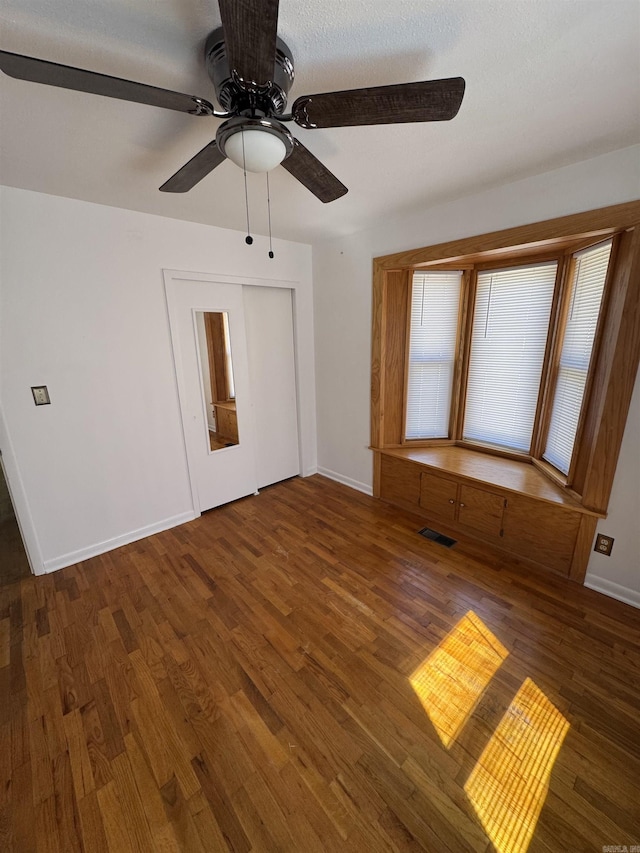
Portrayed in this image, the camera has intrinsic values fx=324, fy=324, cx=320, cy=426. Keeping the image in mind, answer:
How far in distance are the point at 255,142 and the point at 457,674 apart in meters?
2.43

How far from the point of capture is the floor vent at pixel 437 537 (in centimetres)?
262

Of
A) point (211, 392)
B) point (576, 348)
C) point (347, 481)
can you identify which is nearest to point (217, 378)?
point (211, 392)

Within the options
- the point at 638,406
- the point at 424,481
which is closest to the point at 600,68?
the point at 638,406

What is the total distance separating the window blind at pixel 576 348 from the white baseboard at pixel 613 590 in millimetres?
710

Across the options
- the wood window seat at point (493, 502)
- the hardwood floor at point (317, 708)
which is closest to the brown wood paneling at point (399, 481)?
the wood window seat at point (493, 502)

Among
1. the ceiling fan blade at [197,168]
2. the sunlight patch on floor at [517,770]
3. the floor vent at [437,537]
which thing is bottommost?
the sunlight patch on floor at [517,770]

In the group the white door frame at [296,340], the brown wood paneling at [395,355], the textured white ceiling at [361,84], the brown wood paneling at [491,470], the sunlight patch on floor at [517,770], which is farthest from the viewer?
the brown wood paneling at [395,355]

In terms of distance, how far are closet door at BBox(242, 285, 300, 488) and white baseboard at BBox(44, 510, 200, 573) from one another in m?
0.92

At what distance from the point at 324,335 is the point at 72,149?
235cm

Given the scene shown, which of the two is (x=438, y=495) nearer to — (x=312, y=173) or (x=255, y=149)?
(x=312, y=173)

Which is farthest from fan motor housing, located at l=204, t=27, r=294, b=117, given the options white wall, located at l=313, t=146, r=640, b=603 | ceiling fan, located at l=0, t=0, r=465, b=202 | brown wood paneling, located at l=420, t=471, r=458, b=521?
brown wood paneling, located at l=420, t=471, r=458, b=521

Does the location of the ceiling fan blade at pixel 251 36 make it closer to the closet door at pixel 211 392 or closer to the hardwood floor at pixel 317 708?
the closet door at pixel 211 392

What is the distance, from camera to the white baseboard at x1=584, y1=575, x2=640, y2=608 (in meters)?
1.96

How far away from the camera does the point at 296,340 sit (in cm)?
354
